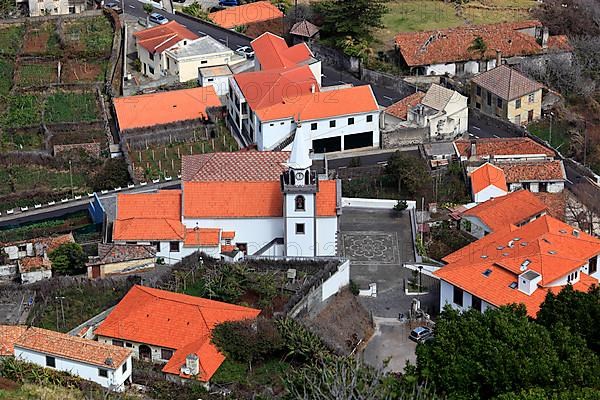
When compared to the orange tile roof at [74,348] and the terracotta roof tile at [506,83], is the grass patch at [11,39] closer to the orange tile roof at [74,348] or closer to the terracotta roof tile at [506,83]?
the terracotta roof tile at [506,83]

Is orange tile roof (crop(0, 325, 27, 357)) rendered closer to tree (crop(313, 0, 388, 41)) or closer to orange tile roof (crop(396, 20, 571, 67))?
orange tile roof (crop(396, 20, 571, 67))

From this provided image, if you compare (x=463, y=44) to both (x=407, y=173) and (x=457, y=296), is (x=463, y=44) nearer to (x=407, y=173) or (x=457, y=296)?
(x=407, y=173)

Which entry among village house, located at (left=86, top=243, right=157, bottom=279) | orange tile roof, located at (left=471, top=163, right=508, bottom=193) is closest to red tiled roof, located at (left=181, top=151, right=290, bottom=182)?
village house, located at (left=86, top=243, right=157, bottom=279)

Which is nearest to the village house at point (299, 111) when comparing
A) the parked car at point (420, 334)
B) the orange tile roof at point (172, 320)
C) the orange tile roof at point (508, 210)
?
the orange tile roof at point (508, 210)

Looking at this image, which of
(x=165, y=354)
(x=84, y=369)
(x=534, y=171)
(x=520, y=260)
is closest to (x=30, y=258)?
(x=165, y=354)

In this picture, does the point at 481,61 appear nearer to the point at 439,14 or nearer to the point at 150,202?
the point at 439,14

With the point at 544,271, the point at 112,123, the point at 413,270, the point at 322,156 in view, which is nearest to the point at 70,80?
the point at 112,123

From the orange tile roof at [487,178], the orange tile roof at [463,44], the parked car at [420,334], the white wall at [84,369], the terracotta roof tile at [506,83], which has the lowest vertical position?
the parked car at [420,334]
